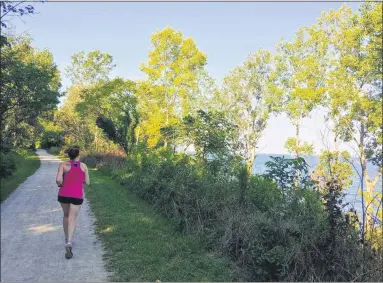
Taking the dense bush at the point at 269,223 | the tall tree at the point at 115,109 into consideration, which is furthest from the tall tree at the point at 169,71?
the dense bush at the point at 269,223

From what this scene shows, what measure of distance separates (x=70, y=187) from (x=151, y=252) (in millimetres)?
1790

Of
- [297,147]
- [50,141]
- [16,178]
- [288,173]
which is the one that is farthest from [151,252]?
[50,141]

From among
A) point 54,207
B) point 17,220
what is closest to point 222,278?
point 17,220

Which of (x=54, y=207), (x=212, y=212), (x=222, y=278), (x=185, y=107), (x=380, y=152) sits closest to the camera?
(x=380, y=152)

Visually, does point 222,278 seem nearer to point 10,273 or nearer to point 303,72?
point 10,273

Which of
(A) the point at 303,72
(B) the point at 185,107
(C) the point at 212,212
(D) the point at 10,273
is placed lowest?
(D) the point at 10,273

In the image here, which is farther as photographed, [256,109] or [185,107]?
[256,109]

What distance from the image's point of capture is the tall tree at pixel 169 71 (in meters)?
33.7

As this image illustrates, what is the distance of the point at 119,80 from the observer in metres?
29.4

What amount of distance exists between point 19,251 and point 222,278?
3.40 m

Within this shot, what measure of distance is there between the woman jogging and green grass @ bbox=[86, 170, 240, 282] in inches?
30.9

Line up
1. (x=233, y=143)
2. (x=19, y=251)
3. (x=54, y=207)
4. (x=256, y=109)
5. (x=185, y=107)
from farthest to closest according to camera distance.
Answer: (x=256, y=109) → (x=185, y=107) → (x=233, y=143) → (x=54, y=207) → (x=19, y=251)

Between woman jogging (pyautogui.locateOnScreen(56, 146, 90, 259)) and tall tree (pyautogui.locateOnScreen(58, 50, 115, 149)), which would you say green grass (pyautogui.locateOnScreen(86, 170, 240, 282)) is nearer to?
woman jogging (pyautogui.locateOnScreen(56, 146, 90, 259))

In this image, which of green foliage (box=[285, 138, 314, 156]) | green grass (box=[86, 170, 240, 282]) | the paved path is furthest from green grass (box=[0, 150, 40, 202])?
green foliage (box=[285, 138, 314, 156])
